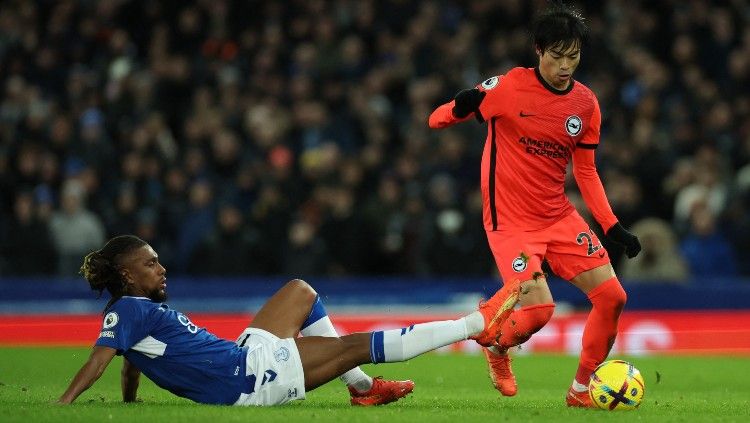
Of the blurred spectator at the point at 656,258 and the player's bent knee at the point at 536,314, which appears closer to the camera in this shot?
the player's bent knee at the point at 536,314

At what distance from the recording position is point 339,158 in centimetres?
1702

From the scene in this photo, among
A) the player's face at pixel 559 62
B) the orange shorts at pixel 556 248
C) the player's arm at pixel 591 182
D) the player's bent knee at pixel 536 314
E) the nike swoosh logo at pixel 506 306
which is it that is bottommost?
the player's bent knee at pixel 536 314

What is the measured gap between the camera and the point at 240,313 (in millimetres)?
16078

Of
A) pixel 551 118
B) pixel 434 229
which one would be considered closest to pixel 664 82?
pixel 434 229

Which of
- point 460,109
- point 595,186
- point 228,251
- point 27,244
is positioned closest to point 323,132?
point 228,251

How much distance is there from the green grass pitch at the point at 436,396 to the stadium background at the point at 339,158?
4.75 ft

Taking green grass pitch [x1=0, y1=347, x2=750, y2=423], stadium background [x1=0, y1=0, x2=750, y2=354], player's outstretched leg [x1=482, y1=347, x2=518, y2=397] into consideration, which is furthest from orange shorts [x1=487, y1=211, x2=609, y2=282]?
stadium background [x1=0, y1=0, x2=750, y2=354]

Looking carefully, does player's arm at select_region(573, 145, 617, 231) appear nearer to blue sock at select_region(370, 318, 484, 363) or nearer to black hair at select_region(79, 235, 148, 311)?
blue sock at select_region(370, 318, 484, 363)

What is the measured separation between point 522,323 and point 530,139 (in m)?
1.28

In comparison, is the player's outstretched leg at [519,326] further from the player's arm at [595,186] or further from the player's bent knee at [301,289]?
the player's bent knee at [301,289]

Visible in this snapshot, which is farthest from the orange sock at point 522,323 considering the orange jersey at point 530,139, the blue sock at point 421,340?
the orange jersey at point 530,139

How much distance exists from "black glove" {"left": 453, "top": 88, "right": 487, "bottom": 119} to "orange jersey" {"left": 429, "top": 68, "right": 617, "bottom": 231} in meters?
0.05

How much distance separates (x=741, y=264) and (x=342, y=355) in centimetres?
933

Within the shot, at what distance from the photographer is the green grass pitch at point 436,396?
7.39m
